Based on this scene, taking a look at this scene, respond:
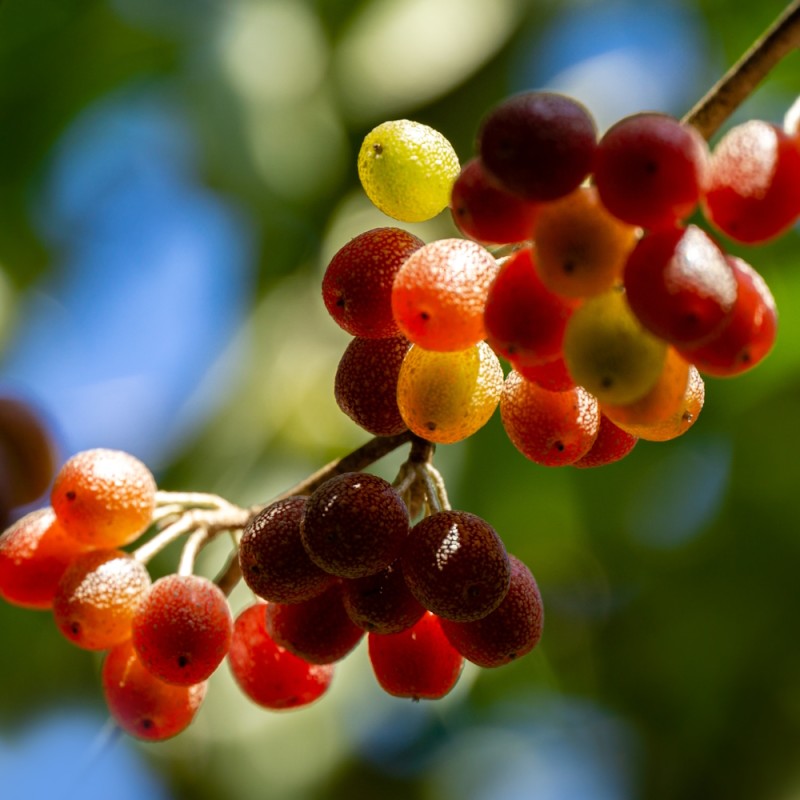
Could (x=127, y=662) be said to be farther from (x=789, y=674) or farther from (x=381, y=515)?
(x=789, y=674)

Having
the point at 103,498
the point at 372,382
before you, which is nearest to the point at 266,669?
the point at 103,498

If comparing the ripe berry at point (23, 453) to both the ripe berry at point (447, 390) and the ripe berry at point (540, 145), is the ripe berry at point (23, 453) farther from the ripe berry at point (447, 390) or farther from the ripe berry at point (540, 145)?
the ripe berry at point (540, 145)

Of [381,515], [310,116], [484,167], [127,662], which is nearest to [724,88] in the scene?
[484,167]

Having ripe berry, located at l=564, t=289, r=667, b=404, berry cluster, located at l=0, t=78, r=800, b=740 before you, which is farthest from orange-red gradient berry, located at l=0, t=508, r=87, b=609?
ripe berry, located at l=564, t=289, r=667, b=404

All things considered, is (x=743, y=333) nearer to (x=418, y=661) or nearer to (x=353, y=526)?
(x=353, y=526)

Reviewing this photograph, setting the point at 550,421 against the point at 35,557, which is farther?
the point at 35,557

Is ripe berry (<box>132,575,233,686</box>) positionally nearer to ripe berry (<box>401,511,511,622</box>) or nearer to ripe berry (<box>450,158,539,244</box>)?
ripe berry (<box>401,511,511,622</box>)
